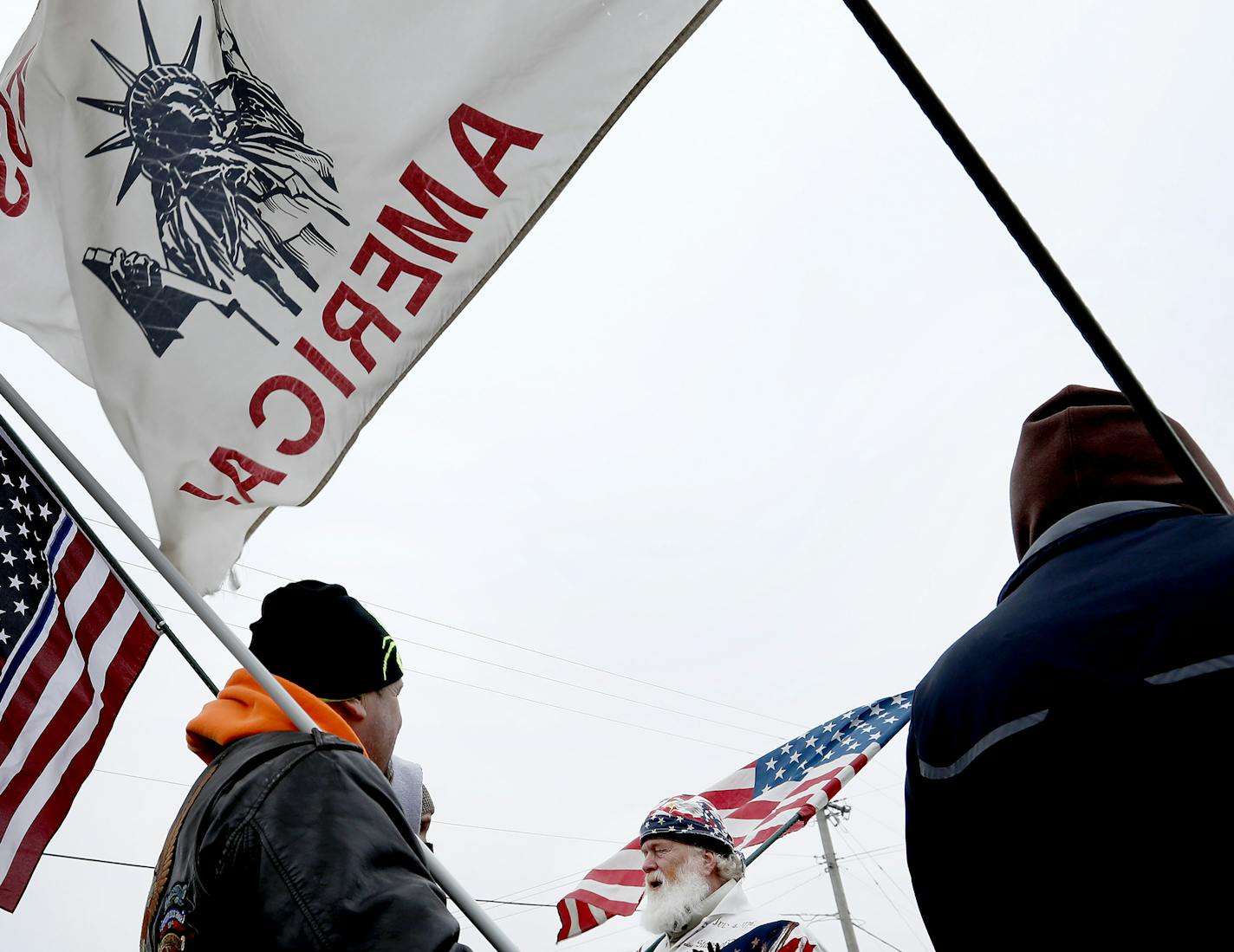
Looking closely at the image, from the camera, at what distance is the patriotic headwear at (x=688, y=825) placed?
5.24 meters

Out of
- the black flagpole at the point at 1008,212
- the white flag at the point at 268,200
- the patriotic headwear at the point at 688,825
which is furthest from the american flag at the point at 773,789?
the black flagpole at the point at 1008,212

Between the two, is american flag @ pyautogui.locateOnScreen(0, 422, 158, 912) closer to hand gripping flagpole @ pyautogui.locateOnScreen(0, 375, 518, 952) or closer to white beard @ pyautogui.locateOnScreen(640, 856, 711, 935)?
hand gripping flagpole @ pyautogui.locateOnScreen(0, 375, 518, 952)

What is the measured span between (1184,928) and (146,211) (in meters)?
2.40

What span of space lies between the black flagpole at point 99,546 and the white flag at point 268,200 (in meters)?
0.46

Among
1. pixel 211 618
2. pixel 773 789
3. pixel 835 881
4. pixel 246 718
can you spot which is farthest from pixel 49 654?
pixel 835 881

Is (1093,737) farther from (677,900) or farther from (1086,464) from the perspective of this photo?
(677,900)

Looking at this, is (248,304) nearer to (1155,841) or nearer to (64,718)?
(64,718)

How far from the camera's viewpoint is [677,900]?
Answer: 510 centimetres

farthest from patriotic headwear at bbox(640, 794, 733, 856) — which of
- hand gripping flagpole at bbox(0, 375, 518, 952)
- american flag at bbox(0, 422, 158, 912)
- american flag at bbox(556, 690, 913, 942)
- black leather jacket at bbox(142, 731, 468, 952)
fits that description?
black leather jacket at bbox(142, 731, 468, 952)

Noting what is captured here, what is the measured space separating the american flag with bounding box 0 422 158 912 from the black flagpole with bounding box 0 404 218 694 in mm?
11

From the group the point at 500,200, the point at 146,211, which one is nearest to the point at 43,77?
the point at 146,211

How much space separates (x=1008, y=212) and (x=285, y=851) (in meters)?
1.39

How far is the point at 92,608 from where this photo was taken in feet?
9.47

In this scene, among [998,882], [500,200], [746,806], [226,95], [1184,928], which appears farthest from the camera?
[746,806]
